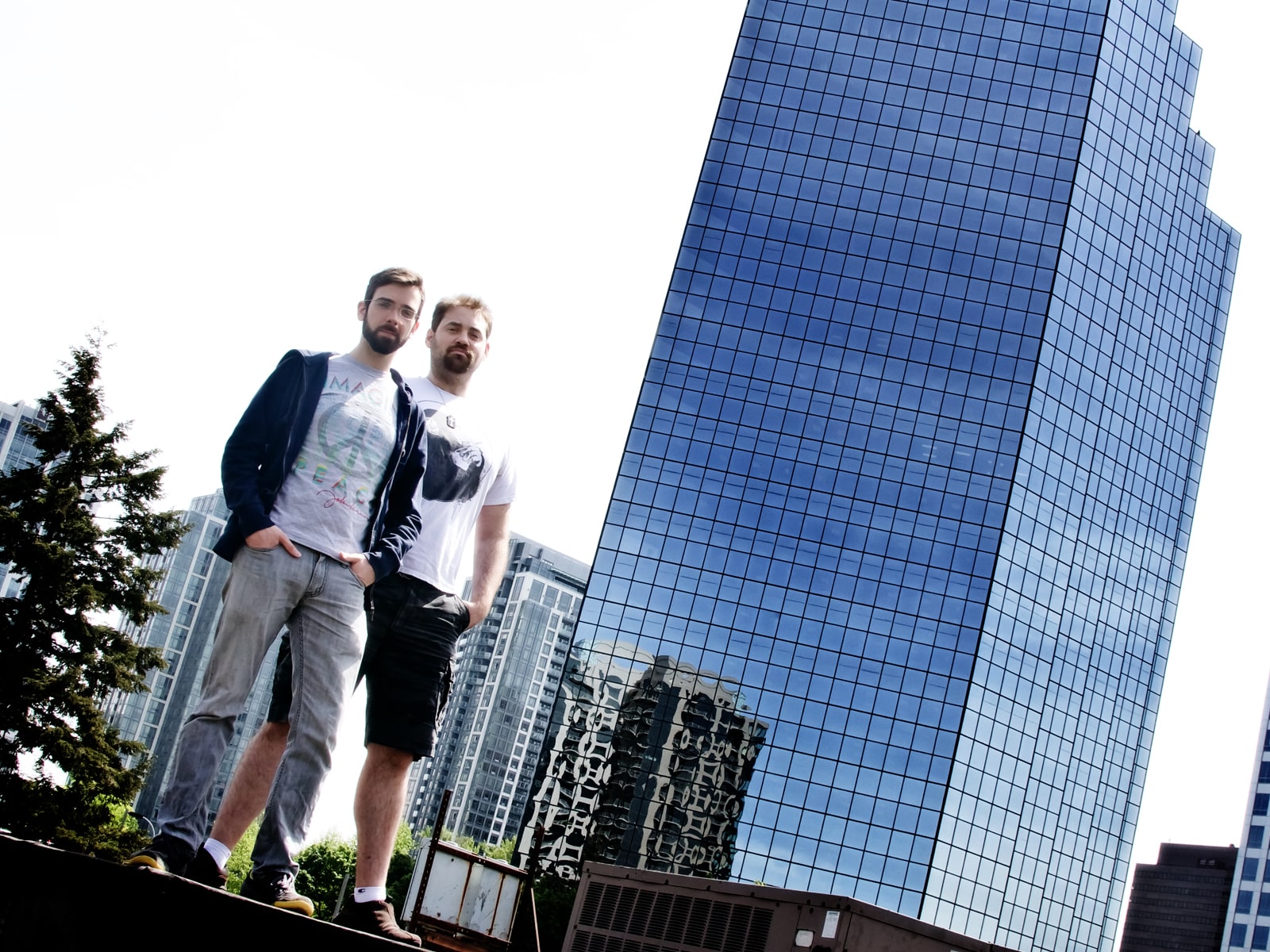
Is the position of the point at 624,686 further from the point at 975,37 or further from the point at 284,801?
the point at 284,801

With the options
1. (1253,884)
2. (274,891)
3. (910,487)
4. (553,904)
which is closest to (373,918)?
(274,891)

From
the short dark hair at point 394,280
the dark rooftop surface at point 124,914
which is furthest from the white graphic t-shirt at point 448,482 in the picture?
the dark rooftop surface at point 124,914

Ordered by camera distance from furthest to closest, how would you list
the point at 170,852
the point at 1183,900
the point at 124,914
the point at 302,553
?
the point at 1183,900 → the point at 302,553 → the point at 170,852 → the point at 124,914

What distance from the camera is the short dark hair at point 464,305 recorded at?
5.92 metres

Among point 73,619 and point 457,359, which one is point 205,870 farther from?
point 73,619

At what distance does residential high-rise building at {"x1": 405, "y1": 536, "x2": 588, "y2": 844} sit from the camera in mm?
165500

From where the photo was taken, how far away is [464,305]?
5914 mm

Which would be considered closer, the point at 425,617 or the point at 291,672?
the point at 291,672

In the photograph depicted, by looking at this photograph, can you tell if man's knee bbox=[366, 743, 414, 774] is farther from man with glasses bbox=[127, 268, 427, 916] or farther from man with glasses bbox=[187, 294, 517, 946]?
man with glasses bbox=[127, 268, 427, 916]

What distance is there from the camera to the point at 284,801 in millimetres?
4875

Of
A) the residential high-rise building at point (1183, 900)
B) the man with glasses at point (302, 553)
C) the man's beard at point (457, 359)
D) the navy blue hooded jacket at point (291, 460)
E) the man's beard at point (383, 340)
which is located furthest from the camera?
the residential high-rise building at point (1183, 900)

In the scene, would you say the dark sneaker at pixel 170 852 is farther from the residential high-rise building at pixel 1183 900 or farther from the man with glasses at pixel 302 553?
the residential high-rise building at pixel 1183 900

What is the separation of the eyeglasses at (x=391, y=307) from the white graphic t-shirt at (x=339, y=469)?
0.32 metres

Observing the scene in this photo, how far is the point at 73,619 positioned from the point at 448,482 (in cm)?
2434
